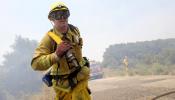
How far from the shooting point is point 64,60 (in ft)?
14.8

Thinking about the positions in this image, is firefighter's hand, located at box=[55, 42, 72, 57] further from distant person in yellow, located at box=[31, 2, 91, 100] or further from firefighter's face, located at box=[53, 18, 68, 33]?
firefighter's face, located at box=[53, 18, 68, 33]

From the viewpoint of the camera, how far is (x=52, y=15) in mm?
4578

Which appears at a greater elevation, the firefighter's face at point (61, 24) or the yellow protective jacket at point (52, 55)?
the firefighter's face at point (61, 24)

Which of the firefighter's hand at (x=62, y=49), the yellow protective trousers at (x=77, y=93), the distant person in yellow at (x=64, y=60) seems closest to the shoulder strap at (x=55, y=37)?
the distant person in yellow at (x=64, y=60)

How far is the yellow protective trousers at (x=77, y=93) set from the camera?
4582mm

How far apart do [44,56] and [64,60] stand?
261 millimetres

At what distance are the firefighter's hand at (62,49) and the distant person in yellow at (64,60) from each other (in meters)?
0.11

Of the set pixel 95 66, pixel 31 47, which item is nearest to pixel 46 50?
pixel 95 66

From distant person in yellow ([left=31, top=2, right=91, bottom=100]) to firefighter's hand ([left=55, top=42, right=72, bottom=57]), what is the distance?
4.3 inches

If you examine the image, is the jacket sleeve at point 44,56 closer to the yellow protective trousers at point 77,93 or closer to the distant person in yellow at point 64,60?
the distant person in yellow at point 64,60

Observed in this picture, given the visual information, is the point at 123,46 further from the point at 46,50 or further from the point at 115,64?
the point at 46,50

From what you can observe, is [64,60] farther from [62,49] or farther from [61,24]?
[61,24]

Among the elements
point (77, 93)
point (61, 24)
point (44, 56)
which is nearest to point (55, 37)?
point (61, 24)

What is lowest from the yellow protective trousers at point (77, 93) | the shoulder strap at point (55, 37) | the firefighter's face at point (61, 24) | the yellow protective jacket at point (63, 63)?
the yellow protective trousers at point (77, 93)
